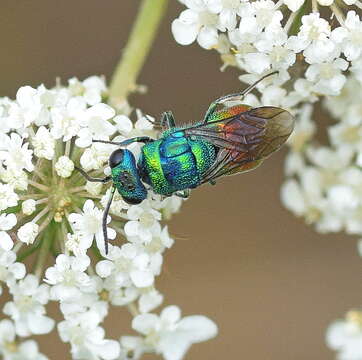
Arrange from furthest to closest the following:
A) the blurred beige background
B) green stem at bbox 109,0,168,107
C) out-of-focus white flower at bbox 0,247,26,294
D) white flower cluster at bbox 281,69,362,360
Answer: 1. the blurred beige background
2. green stem at bbox 109,0,168,107
3. white flower cluster at bbox 281,69,362,360
4. out-of-focus white flower at bbox 0,247,26,294

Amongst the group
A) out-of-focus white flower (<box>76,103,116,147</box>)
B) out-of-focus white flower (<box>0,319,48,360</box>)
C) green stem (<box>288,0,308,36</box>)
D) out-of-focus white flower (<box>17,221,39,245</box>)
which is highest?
green stem (<box>288,0,308,36</box>)

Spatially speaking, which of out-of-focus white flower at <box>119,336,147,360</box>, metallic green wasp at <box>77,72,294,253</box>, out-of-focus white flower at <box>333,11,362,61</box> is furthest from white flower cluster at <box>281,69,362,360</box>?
out-of-focus white flower at <box>119,336,147,360</box>

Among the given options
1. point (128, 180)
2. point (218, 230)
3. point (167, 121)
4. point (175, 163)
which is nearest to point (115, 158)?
point (128, 180)

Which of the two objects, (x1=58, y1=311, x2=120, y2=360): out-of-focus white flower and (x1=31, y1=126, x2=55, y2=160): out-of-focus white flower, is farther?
(x1=58, y1=311, x2=120, y2=360): out-of-focus white flower

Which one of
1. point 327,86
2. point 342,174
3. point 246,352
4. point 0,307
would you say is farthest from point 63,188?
point 246,352

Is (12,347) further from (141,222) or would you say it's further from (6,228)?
(141,222)

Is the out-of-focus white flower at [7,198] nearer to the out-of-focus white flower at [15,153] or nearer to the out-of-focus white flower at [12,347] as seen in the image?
the out-of-focus white flower at [15,153]

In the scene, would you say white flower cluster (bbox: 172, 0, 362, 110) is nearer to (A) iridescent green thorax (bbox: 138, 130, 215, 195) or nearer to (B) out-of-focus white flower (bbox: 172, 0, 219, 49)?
(B) out-of-focus white flower (bbox: 172, 0, 219, 49)
